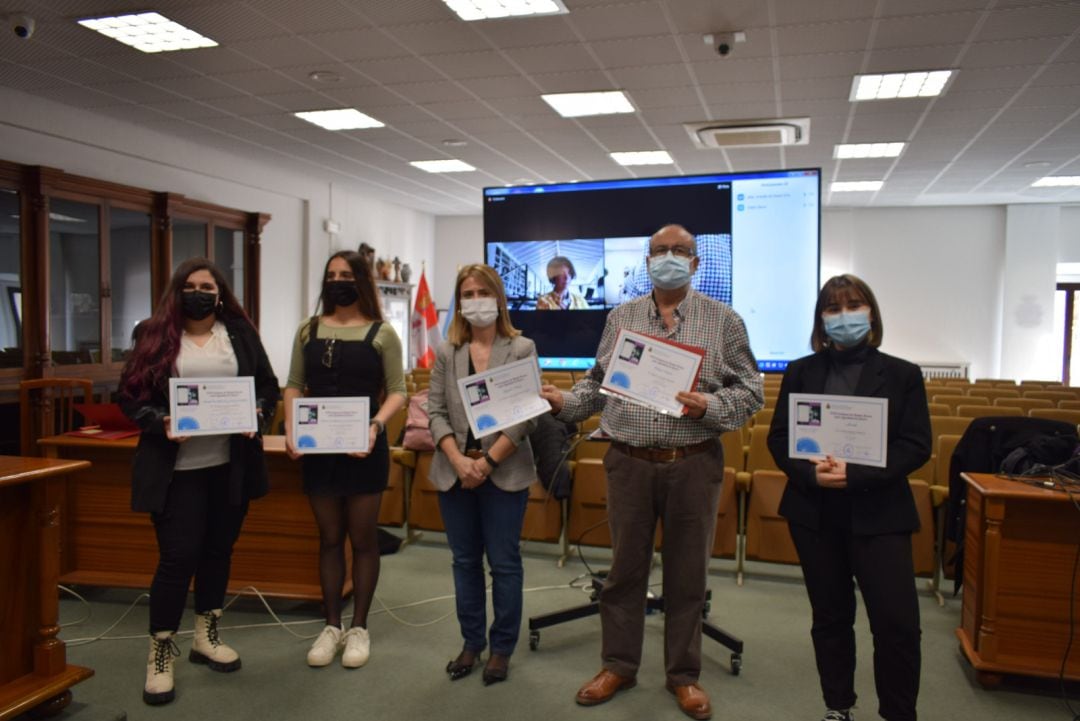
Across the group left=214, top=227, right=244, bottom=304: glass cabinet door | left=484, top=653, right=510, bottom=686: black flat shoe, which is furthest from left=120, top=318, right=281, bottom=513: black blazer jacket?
left=214, top=227, right=244, bottom=304: glass cabinet door

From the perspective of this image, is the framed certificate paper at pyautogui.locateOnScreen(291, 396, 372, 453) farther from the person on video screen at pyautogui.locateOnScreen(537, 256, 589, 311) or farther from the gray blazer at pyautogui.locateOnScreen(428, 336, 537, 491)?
the person on video screen at pyautogui.locateOnScreen(537, 256, 589, 311)

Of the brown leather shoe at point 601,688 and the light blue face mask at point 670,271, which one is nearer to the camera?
the light blue face mask at point 670,271

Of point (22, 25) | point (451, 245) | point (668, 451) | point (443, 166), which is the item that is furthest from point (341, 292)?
point (451, 245)

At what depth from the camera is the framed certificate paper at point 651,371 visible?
2.42 m

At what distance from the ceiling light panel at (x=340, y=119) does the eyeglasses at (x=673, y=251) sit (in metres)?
5.65

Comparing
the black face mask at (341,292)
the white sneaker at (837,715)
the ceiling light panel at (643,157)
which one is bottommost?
the white sneaker at (837,715)

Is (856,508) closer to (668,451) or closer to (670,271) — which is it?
(668,451)

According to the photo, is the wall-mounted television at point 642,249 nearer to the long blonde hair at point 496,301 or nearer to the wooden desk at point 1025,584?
A: the long blonde hair at point 496,301

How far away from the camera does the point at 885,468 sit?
7.39 ft

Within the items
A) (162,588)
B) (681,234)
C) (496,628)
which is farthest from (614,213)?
(162,588)

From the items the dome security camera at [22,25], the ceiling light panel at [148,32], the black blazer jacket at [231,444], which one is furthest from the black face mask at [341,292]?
the dome security camera at [22,25]

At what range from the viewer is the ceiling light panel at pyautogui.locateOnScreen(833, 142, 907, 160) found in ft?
28.7

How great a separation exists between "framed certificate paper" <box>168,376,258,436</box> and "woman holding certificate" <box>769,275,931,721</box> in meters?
1.89

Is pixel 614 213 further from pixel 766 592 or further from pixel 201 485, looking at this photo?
pixel 766 592
